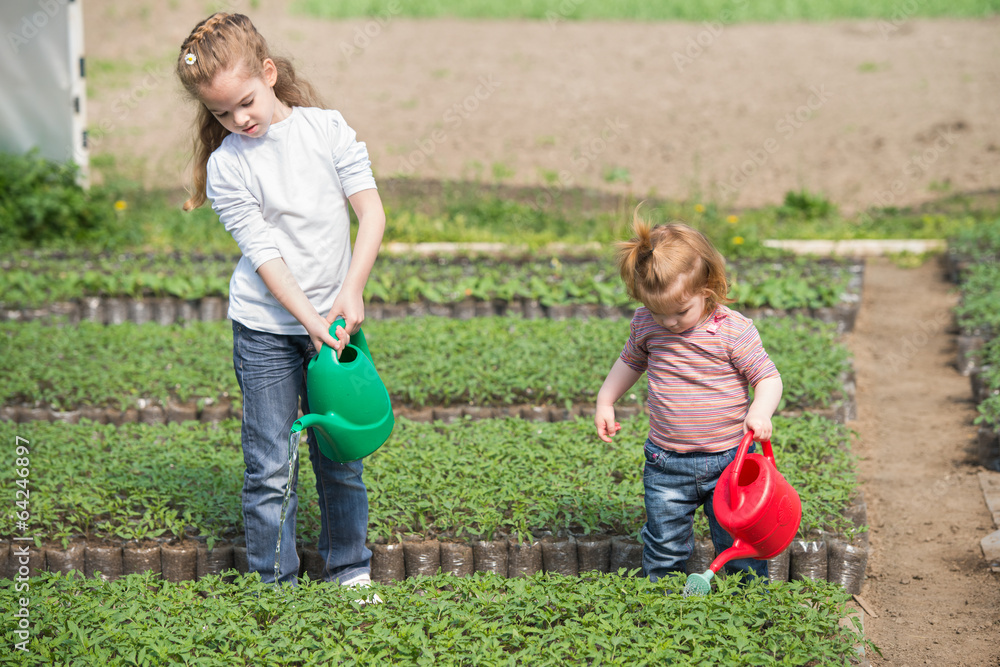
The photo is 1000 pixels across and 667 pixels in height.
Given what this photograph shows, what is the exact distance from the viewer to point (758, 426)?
2479mm

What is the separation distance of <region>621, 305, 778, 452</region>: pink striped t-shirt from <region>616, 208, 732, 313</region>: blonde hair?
0.13m

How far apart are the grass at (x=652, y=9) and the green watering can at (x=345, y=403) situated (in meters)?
17.7

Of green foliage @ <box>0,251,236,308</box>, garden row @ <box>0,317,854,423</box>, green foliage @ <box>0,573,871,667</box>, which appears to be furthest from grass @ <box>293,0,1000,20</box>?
green foliage @ <box>0,573,871,667</box>

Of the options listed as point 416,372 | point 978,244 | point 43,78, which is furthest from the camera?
point 43,78

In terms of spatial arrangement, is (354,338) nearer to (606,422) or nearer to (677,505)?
(606,422)

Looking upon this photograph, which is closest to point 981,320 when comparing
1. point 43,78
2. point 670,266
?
point 670,266

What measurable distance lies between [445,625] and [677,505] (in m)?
0.82

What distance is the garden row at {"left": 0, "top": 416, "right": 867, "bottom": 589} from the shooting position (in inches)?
128

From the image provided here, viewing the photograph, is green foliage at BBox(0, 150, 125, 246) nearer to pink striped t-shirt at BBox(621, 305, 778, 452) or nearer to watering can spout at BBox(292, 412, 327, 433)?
watering can spout at BBox(292, 412, 327, 433)

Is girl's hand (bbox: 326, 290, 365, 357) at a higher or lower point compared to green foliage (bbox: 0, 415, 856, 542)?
higher

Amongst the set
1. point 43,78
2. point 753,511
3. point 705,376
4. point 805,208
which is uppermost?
point 43,78

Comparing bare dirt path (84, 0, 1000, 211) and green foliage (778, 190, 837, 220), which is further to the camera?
bare dirt path (84, 0, 1000, 211)

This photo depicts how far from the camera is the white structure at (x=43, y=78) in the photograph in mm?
8562

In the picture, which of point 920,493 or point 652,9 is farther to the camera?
point 652,9
